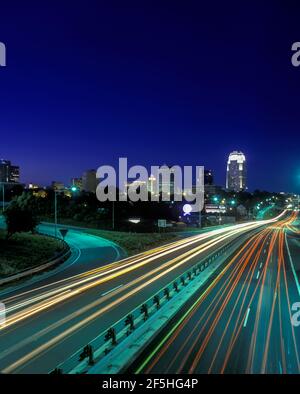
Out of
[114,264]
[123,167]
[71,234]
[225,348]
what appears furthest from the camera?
[123,167]

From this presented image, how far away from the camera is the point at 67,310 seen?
64.5 ft

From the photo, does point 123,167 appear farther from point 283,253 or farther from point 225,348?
point 225,348

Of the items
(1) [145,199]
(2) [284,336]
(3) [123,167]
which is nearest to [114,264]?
(2) [284,336]

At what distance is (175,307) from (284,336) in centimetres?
559

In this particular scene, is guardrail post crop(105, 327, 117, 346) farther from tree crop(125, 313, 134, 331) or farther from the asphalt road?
the asphalt road

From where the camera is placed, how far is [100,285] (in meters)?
26.1

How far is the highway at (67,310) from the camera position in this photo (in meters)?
14.0

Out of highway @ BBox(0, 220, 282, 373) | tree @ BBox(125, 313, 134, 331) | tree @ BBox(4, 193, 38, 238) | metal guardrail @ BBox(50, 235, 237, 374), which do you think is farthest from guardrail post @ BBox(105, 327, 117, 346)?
tree @ BBox(4, 193, 38, 238)

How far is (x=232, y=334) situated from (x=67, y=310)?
8412 millimetres

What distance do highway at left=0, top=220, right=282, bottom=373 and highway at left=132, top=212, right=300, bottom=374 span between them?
10.3 ft

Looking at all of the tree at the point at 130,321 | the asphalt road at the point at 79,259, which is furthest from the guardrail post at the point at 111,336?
the asphalt road at the point at 79,259

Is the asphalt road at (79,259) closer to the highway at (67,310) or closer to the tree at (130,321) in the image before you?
the highway at (67,310)

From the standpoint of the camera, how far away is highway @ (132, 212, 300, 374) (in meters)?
13.1

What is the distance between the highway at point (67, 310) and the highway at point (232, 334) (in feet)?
10.3
